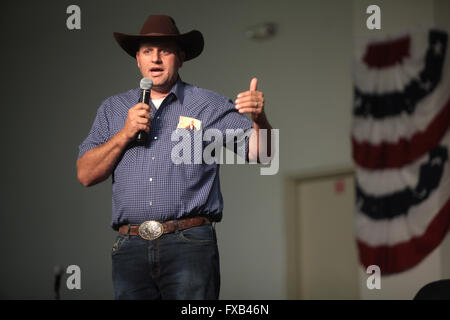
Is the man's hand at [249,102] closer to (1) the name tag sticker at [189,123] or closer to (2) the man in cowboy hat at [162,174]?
(2) the man in cowboy hat at [162,174]

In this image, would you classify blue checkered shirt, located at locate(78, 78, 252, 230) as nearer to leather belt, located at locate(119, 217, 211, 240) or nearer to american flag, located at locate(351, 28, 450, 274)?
leather belt, located at locate(119, 217, 211, 240)

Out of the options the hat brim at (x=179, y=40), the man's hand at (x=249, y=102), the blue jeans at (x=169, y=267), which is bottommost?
the blue jeans at (x=169, y=267)

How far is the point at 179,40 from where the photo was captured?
1.97 m

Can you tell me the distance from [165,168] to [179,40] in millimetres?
405

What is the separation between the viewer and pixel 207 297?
5.66ft

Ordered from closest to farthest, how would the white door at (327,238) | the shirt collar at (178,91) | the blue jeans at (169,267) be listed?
1. the blue jeans at (169,267)
2. the shirt collar at (178,91)
3. the white door at (327,238)

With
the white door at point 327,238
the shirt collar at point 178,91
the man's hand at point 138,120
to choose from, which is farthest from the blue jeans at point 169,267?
the white door at point 327,238

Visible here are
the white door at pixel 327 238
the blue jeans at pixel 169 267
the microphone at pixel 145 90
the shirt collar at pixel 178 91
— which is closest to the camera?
Answer: the blue jeans at pixel 169 267

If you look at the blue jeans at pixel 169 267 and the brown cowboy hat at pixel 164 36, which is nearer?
the blue jeans at pixel 169 267

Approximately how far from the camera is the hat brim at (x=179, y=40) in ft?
6.39

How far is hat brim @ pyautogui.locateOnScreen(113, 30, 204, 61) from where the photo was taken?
1948mm
